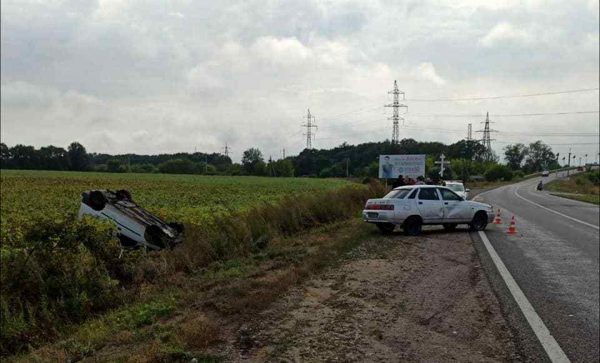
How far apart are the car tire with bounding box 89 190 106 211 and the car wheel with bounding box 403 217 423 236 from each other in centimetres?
837

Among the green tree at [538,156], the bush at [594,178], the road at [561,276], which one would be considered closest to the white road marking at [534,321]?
the road at [561,276]

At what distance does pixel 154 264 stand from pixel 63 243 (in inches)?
70.1

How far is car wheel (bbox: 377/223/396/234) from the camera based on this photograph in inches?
619

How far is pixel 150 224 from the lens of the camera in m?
12.8

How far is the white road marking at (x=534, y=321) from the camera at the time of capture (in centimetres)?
545

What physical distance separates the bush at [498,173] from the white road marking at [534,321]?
121m

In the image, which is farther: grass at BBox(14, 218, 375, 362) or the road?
the road

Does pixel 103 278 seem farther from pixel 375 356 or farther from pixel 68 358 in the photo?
pixel 375 356

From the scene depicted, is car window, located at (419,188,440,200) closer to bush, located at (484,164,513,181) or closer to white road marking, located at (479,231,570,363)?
white road marking, located at (479,231,570,363)

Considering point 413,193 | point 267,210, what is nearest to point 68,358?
point 267,210

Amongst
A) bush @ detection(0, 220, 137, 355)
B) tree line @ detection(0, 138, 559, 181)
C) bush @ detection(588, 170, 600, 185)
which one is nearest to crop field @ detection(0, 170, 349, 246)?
bush @ detection(0, 220, 137, 355)

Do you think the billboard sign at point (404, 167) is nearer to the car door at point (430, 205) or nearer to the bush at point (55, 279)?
the car door at point (430, 205)

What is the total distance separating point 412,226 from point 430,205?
0.95 metres

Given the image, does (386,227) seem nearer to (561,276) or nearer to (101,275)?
(561,276)
